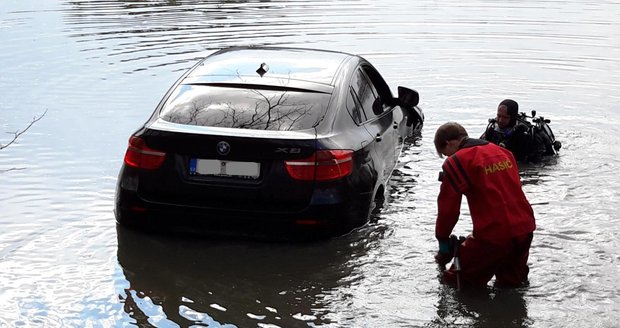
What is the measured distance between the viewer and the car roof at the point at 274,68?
8.09m

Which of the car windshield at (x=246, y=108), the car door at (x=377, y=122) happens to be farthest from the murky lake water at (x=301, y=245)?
the car windshield at (x=246, y=108)

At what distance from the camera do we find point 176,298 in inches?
267

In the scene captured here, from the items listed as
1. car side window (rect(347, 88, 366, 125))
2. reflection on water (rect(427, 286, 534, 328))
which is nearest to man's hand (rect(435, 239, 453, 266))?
reflection on water (rect(427, 286, 534, 328))

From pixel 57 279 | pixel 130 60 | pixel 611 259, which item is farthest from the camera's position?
pixel 130 60

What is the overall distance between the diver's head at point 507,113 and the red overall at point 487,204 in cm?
413

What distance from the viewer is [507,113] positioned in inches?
424

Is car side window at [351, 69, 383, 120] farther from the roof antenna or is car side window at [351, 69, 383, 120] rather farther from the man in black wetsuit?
the man in black wetsuit

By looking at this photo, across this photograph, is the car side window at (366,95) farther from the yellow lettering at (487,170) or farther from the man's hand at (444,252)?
the yellow lettering at (487,170)

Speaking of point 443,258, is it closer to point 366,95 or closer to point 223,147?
point 223,147

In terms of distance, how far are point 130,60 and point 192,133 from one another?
37.9ft

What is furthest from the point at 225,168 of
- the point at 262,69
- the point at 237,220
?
the point at 262,69

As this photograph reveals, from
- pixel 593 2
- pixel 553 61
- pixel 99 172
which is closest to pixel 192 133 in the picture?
pixel 99 172

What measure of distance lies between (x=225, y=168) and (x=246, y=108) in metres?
0.57

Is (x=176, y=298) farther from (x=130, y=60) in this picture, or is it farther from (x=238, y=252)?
(x=130, y=60)
